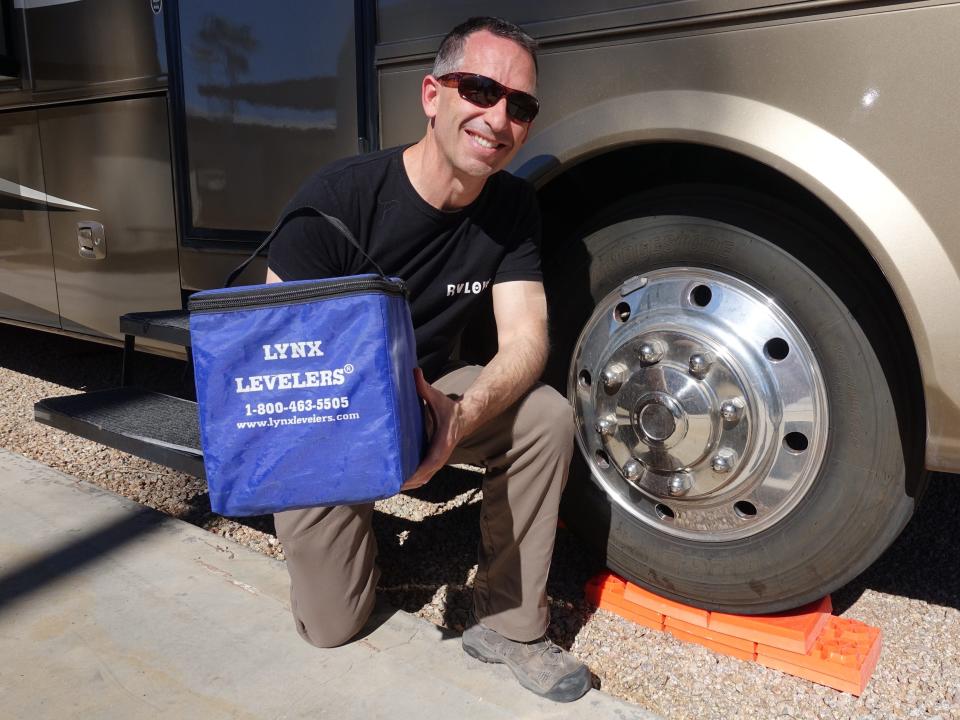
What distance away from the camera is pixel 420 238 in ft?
6.18

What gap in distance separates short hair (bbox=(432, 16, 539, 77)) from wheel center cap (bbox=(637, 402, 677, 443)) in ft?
2.62

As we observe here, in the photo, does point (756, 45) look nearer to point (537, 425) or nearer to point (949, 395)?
point (949, 395)

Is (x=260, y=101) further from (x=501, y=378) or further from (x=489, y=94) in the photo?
(x=501, y=378)

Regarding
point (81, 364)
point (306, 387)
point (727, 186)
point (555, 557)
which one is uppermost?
point (727, 186)

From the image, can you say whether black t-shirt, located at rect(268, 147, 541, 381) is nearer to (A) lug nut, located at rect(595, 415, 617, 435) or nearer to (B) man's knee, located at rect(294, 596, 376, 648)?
(A) lug nut, located at rect(595, 415, 617, 435)

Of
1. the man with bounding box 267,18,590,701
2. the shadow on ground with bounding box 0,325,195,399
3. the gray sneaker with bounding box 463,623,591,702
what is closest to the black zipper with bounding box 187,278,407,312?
the man with bounding box 267,18,590,701

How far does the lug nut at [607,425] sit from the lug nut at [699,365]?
9.5 inches

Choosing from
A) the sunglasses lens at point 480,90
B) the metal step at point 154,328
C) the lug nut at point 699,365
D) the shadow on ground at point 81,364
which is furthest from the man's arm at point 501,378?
the shadow on ground at point 81,364

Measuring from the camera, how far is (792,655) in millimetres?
1836

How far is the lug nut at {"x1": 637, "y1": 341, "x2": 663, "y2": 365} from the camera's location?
1.90 meters

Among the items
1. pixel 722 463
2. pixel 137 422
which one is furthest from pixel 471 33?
pixel 137 422

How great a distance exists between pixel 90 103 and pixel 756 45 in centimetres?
238

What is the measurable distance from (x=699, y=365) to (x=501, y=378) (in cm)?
45

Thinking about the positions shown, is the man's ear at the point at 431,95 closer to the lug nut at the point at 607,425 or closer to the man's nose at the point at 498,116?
the man's nose at the point at 498,116
